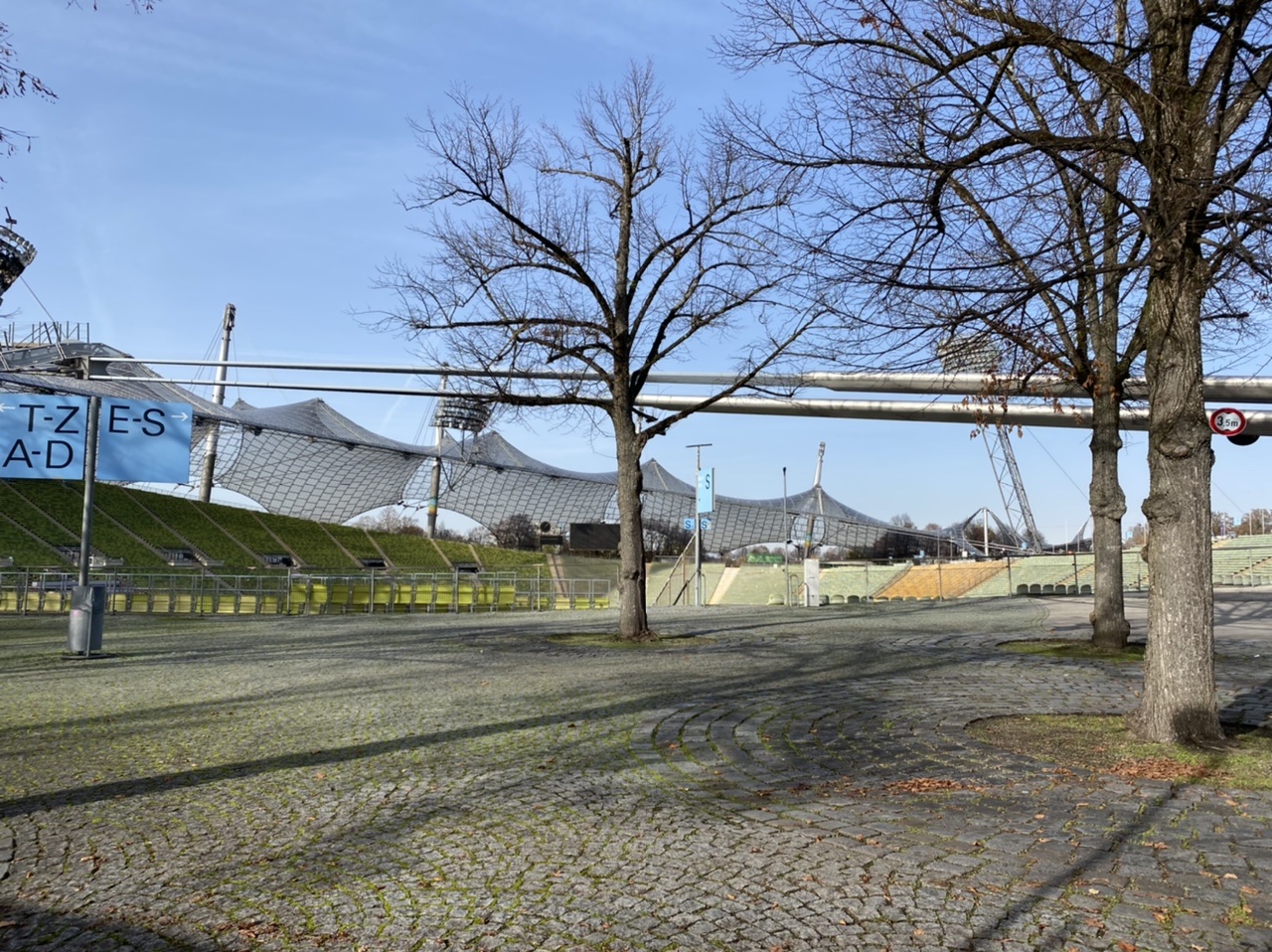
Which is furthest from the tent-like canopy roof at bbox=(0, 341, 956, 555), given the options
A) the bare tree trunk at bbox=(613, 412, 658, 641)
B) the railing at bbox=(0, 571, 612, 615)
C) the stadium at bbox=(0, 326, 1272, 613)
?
the bare tree trunk at bbox=(613, 412, 658, 641)

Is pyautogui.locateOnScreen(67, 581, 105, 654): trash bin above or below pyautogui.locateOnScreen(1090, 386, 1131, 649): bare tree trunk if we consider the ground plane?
below

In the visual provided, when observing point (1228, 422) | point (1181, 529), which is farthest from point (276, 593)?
point (1181, 529)

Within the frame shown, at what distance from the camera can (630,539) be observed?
597 inches

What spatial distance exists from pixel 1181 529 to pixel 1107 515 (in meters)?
6.32

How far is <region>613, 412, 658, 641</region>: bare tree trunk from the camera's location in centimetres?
1515

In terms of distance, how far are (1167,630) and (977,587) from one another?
3954cm

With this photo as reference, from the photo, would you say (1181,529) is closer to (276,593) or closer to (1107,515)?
(1107,515)

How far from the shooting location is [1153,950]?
3180mm

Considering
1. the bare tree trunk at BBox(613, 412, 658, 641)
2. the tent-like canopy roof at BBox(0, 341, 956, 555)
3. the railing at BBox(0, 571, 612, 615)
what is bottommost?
the railing at BBox(0, 571, 612, 615)

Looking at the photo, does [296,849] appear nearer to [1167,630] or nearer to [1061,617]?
[1167,630]

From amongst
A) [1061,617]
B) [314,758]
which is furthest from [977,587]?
[314,758]

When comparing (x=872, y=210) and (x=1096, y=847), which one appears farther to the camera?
(x=872, y=210)

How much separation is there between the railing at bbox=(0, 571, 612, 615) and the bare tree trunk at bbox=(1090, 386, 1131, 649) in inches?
787

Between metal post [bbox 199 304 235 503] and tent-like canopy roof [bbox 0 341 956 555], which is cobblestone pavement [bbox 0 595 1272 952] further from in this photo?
metal post [bbox 199 304 235 503]
